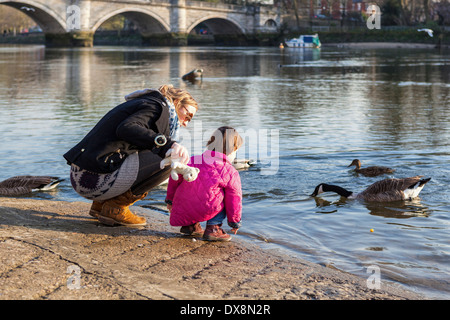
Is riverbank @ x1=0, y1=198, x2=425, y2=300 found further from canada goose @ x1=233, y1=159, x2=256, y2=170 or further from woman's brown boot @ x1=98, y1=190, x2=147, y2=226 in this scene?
canada goose @ x1=233, y1=159, x2=256, y2=170

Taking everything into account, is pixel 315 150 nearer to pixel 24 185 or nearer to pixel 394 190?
pixel 394 190

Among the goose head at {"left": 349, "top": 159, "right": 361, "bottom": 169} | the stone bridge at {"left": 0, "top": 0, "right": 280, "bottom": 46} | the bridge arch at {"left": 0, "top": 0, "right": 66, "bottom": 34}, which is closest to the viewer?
the goose head at {"left": 349, "top": 159, "right": 361, "bottom": 169}

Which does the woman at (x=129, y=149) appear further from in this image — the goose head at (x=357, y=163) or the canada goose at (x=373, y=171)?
the goose head at (x=357, y=163)

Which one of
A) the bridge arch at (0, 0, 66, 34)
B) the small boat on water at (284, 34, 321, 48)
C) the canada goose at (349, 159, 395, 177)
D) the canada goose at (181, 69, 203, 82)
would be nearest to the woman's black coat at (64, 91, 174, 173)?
the canada goose at (349, 159, 395, 177)

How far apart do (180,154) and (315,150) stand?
556 centimetres

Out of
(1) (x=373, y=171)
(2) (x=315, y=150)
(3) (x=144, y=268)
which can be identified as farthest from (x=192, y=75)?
(3) (x=144, y=268)

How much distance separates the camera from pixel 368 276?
13.9ft

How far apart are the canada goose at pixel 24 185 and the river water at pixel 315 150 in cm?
10

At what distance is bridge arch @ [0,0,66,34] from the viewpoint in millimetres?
58103

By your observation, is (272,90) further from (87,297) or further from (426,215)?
(87,297)

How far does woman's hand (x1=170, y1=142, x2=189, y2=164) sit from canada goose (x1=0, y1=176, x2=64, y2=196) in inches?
123

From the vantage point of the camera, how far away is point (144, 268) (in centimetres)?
379

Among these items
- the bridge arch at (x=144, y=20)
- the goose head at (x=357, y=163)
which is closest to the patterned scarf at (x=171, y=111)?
the goose head at (x=357, y=163)

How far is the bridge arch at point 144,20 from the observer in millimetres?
66750
